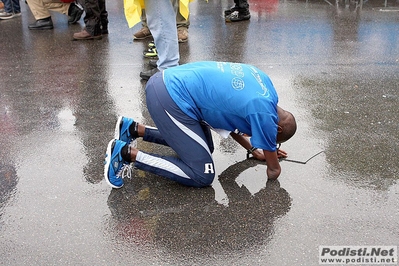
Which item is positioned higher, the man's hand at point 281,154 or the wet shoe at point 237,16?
the wet shoe at point 237,16

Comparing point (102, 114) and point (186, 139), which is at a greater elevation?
point (186, 139)

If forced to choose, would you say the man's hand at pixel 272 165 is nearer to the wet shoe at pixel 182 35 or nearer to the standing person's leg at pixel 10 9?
the wet shoe at pixel 182 35

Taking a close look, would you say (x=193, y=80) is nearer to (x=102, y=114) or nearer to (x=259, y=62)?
(x=102, y=114)

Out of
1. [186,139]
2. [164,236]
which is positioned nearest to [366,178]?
[186,139]

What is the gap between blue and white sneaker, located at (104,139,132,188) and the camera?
3.17 metres

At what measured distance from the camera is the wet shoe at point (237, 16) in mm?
7848

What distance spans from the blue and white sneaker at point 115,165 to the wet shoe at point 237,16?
5.04 meters

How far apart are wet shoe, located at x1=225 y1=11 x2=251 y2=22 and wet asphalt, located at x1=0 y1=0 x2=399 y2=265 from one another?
1.59 m

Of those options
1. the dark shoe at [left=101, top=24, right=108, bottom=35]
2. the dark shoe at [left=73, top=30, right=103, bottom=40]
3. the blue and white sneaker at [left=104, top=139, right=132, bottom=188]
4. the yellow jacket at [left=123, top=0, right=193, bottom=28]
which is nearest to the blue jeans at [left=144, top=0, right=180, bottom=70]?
the yellow jacket at [left=123, top=0, right=193, bottom=28]

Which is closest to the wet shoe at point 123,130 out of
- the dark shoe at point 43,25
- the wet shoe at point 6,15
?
the dark shoe at point 43,25

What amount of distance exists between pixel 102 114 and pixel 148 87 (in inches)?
49.5

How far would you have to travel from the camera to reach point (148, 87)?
334 cm

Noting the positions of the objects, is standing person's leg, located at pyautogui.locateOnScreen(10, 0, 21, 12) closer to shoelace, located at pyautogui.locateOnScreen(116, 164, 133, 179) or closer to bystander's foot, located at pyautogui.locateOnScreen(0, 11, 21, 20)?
bystander's foot, located at pyautogui.locateOnScreen(0, 11, 21, 20)

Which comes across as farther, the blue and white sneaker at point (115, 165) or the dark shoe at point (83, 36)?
the dark shoe at point (83, 36)
